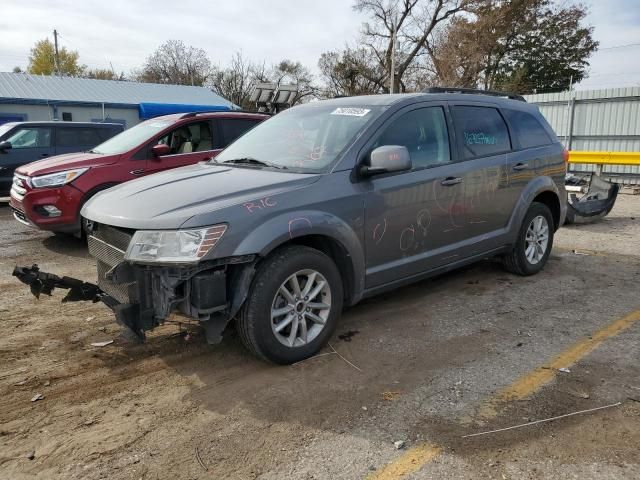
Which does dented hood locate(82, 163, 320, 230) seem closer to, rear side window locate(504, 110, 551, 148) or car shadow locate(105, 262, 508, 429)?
car shadow locate(105, 262, 508, 429)

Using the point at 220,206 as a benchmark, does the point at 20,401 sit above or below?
below

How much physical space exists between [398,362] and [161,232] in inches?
73.5

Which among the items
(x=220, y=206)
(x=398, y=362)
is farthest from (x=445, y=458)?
(x=220, y=206)

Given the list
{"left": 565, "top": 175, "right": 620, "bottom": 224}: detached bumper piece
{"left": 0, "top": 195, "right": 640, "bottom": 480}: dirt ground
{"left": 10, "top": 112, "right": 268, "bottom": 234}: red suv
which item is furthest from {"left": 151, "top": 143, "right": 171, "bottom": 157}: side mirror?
{"left": 565, "top": 175, "right": 620, "bottom": 224}: detached bumper piece

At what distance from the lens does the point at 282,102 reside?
14562 millimetres

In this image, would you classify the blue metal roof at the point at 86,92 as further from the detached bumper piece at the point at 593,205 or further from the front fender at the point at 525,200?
the front fender at the point at 525,200

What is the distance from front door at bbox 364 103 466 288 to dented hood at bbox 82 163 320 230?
2.11 feet

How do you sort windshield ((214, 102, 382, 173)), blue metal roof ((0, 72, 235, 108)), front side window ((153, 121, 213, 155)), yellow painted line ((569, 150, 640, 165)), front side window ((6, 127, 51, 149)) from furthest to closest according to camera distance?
blue metal roof ((0, 72, 235, 108)) < yellow painted line ((569, 150, 640, 165)) < front side window ((6, 127, 51, 149)) < front side window ((153, 121, 213, 155)) < windshield ((214, 102, 382, 173))

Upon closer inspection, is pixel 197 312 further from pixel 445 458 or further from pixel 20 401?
pixel 445 458

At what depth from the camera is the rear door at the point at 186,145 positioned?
7.33 meters

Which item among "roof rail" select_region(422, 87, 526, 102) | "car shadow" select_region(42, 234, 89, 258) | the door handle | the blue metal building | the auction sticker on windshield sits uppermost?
the blue metal building

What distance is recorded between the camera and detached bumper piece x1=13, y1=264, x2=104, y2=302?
358 centimetres

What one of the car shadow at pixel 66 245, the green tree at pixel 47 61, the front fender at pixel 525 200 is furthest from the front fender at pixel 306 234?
the green tree at pixel 47 61

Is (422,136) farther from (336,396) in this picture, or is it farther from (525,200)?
(336,396)
